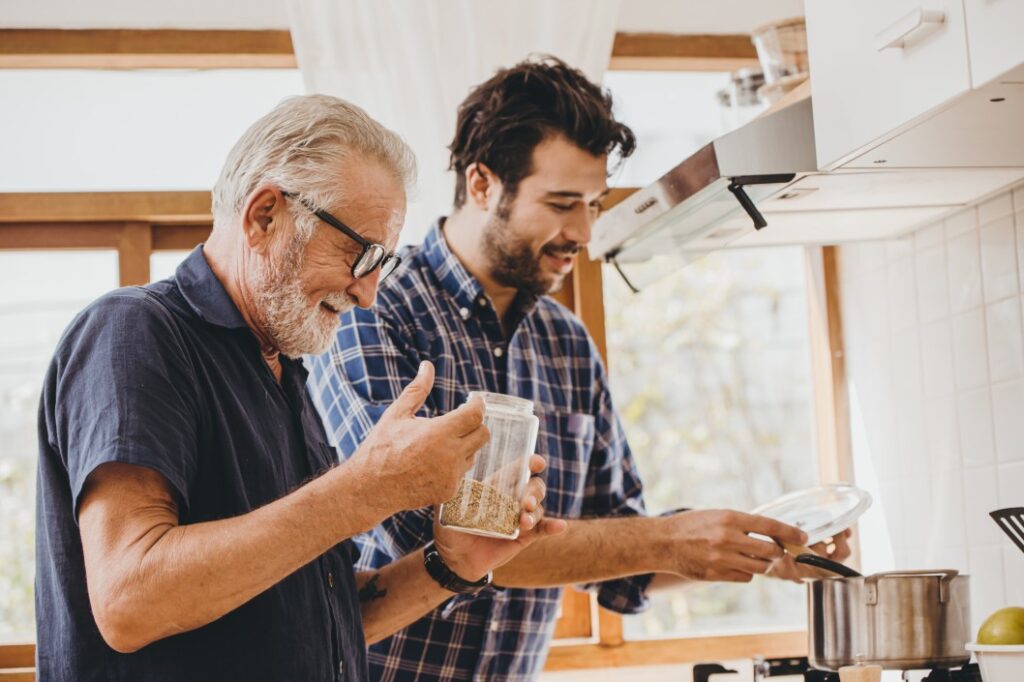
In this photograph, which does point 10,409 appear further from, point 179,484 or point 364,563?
point 179,484

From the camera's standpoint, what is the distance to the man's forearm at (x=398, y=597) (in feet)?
5.28

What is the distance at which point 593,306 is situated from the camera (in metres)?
2.78

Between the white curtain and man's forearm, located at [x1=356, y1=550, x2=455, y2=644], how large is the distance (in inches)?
42.3

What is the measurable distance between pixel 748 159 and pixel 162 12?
5.17ft

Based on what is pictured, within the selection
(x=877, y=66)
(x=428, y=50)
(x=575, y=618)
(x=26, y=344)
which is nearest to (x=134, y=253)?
(x=26, y=344)

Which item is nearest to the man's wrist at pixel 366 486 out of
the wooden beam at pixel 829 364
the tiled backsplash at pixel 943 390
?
the tiled backsplash at pixel 943 390

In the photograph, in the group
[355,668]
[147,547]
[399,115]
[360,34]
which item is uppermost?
[360,34]

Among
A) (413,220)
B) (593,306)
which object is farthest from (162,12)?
(593,306)

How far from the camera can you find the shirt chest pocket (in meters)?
2.10

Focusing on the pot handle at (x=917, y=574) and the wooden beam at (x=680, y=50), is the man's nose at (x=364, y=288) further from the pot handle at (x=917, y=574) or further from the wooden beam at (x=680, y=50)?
the wooden beam at (x=680, y=50)

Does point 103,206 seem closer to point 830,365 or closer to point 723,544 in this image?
point 723,544

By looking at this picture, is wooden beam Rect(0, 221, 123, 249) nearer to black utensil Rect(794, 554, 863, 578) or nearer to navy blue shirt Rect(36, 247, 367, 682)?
navy blue shirt Rect(36, 247, 367, 682)

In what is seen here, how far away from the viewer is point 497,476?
1429mm

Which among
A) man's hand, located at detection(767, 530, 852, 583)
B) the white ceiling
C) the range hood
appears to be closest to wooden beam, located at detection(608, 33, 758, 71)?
the white ceiling
